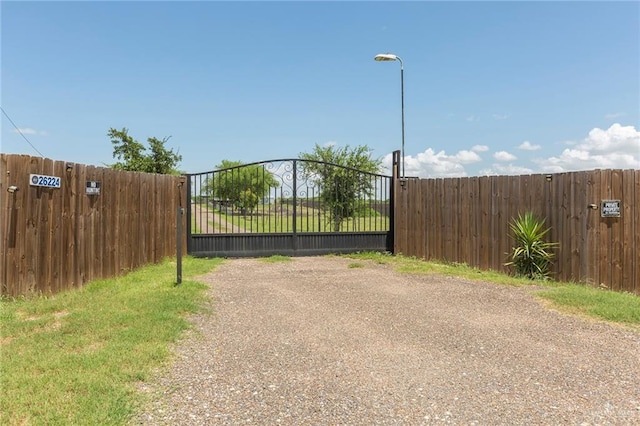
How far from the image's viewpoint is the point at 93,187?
6297 millimetres

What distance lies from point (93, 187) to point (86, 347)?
3428mm

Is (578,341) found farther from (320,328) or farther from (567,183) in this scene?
(567,183)

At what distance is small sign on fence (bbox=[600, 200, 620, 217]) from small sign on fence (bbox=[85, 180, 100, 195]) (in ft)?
26.8

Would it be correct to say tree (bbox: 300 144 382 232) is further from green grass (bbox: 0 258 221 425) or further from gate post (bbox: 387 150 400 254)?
green grass (bbox: 0 258 221 425)

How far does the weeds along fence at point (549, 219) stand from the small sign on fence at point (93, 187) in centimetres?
670

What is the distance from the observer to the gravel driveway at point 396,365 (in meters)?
2.71

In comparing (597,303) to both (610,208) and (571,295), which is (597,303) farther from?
(610,208)

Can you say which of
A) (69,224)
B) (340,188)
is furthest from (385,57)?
(69,224)

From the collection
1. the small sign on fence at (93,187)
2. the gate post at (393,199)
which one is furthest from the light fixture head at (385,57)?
the small sign on fence at (93,187)

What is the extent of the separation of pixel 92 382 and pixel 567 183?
7.36 m

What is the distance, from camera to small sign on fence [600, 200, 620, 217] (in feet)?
21.4

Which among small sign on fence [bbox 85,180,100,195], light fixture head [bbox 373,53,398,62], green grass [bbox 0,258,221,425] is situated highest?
light fixture head [bbox 373,53,398,62]

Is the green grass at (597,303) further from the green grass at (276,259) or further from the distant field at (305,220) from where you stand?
the green grass at (276,259)

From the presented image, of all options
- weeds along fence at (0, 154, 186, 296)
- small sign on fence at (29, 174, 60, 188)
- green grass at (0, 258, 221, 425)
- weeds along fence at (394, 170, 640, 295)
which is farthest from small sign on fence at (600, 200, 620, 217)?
small sign on fence at (29, 174, 60, 188)
